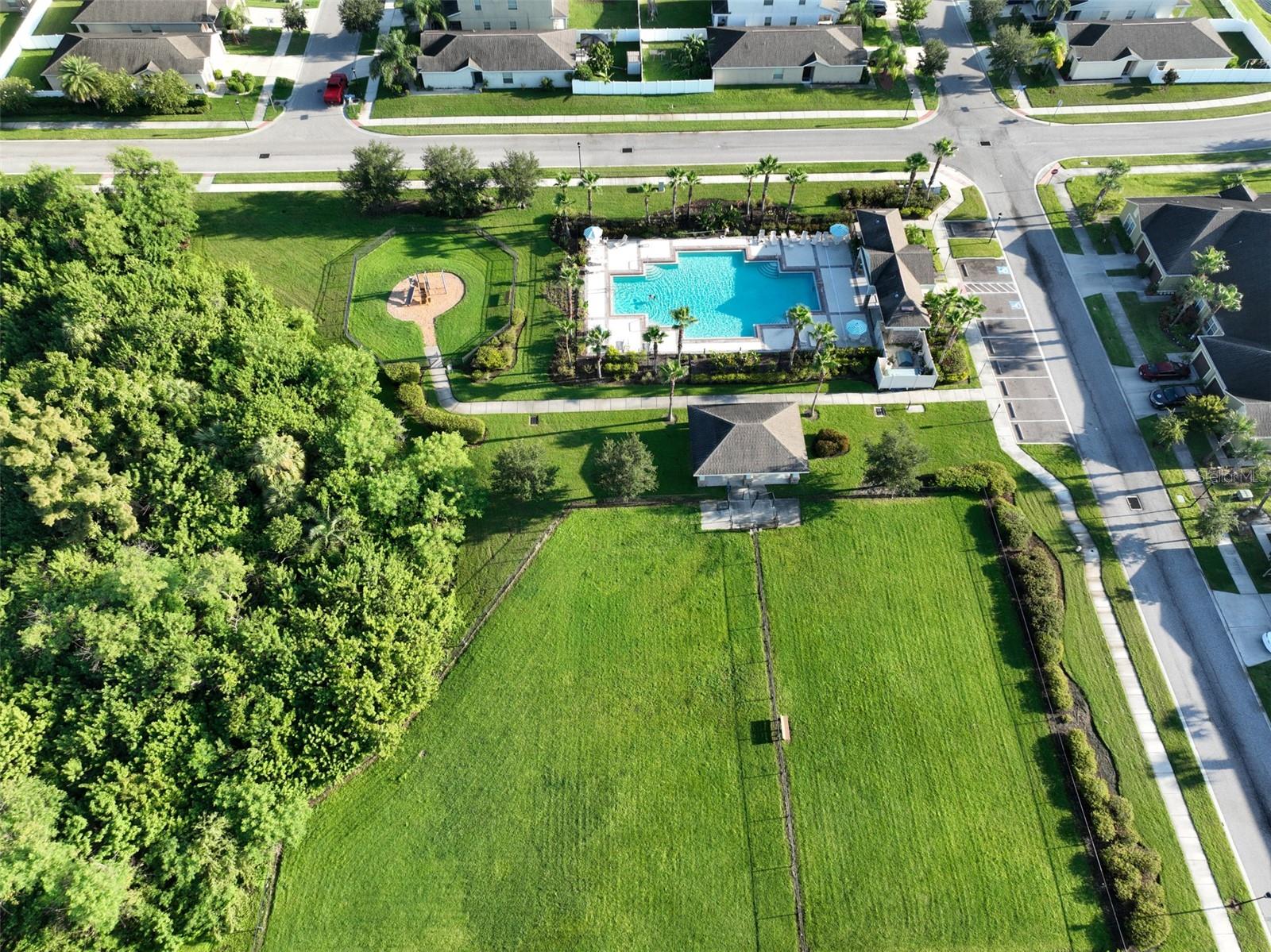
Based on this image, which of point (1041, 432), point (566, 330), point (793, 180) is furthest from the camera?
point (793, 180)

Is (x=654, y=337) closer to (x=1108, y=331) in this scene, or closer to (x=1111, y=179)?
(x=1108, y=331)

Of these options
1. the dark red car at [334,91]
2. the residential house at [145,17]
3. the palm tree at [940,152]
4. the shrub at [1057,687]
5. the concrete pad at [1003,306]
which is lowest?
→ the shrub at [1057,687]

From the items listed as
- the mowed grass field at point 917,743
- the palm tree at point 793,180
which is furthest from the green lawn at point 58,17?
the mowed grass field at point 917,743

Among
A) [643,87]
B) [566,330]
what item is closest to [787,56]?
[643,87]

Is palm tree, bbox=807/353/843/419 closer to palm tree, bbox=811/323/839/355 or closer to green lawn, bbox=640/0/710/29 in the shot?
palm tree, bbox=811/323/839/355

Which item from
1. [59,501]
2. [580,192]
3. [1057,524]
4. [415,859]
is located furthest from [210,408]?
[1057,524]

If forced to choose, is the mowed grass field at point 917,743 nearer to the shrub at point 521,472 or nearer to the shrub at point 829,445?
the shrub at point 829,445
